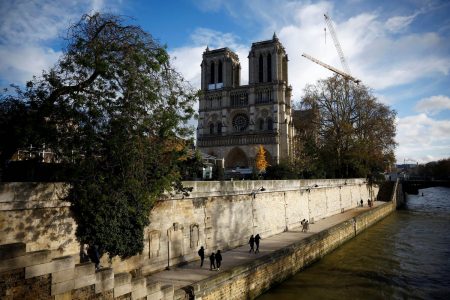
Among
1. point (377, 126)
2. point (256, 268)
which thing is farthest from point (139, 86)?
point (377, 126)

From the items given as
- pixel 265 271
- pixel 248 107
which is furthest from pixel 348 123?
pixel 265 271

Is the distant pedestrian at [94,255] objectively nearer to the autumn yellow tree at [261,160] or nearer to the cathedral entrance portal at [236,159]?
the autumn yellow tree at [261,160]

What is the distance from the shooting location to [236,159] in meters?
60.2

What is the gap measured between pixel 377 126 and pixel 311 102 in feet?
25.5

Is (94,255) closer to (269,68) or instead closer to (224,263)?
(224,263)

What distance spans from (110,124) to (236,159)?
50303mm

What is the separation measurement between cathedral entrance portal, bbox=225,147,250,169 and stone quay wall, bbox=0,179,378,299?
3440cm

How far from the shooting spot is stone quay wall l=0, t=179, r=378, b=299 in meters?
6.36

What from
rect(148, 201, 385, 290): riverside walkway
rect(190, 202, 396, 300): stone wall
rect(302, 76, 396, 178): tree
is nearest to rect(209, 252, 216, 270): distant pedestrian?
rect(148, 201, 385, 290): riverside walkway

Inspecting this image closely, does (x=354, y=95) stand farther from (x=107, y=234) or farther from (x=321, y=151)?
(x=107, y=234)

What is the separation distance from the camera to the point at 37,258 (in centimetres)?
630

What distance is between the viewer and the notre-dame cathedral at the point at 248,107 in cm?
5637

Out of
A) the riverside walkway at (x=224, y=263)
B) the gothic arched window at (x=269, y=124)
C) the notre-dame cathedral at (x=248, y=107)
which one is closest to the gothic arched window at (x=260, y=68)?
the notre-dame cathedral at (x=248, y=107)

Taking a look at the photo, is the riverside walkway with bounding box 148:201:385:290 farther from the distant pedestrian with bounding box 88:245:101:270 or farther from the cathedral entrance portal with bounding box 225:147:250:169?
the cathedral entrance portal with bounding box 225:147:250:169
